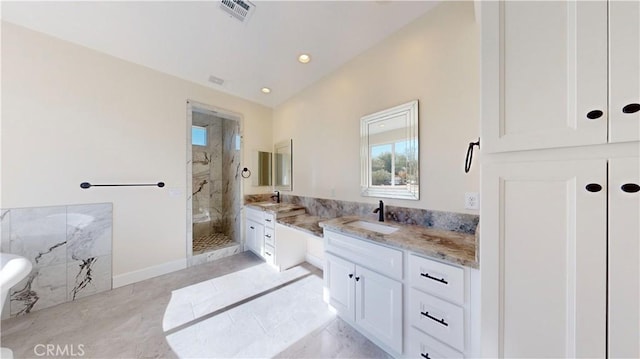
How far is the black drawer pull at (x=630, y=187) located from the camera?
0.64m

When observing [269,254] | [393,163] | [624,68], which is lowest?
[269,254]

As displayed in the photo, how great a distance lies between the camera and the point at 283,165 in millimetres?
3531

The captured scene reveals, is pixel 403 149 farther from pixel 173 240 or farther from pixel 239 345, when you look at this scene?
pixel 173 240

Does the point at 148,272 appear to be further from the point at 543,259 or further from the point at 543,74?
the point at 543,74

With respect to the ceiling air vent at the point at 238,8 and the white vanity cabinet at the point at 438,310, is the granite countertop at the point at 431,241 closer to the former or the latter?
the white vanity cabinet at the point at 438,310

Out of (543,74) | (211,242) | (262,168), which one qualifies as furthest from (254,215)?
(543,74)

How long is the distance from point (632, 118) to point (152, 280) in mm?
3856

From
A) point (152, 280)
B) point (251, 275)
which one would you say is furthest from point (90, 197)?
point (251, 275)

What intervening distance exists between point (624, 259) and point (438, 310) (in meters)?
0.78

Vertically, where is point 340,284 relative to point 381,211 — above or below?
below

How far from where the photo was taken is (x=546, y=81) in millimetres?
768

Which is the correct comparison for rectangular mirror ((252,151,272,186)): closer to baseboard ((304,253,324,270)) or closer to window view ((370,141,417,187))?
baseboard ((304,253,324,270))

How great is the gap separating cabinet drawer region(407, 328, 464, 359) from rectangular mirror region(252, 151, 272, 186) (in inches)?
120

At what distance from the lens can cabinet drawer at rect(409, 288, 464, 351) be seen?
110 centimetres
